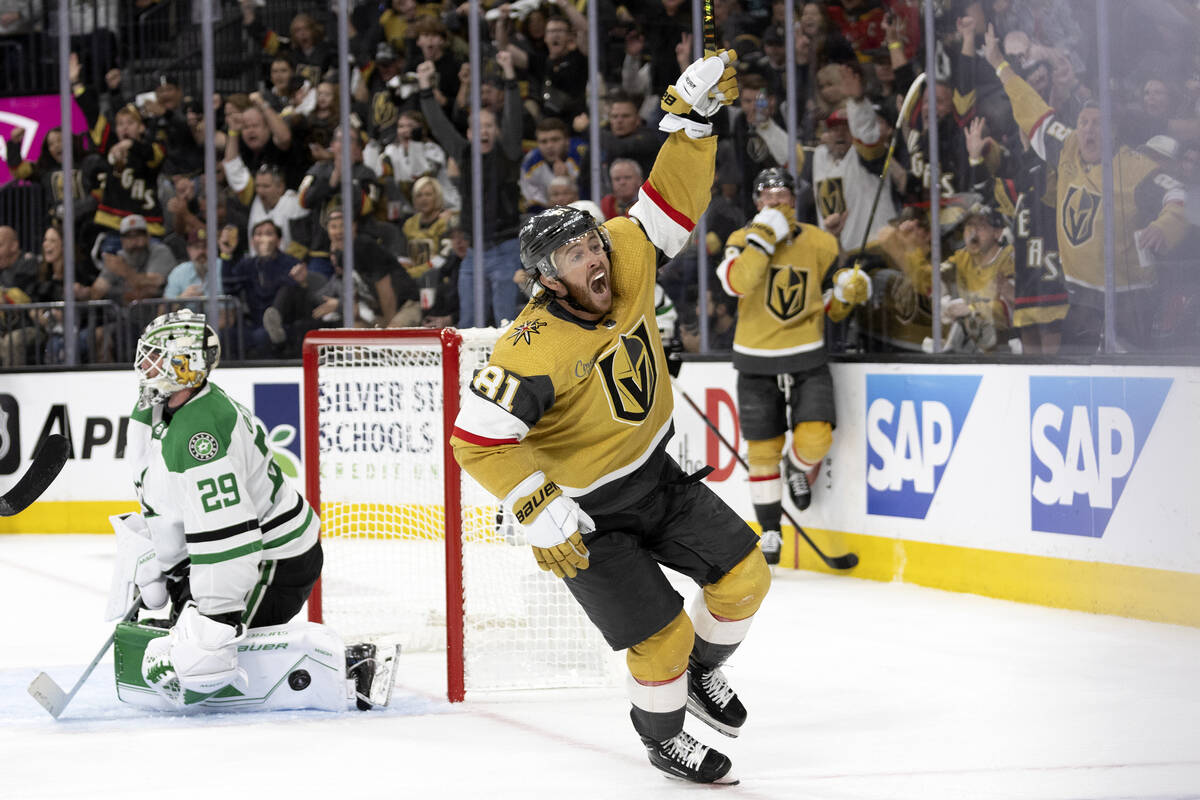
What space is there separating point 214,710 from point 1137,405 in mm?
2758

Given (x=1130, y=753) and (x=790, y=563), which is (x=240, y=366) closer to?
(x=790, y=563)

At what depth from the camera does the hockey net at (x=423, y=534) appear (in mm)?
4035

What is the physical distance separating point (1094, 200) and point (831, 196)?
5.03ft

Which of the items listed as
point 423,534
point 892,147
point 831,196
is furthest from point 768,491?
point 423,534

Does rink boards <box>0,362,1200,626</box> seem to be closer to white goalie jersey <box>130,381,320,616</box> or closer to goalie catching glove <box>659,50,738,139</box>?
white goalie jersey <box>130,381,320,616</box>

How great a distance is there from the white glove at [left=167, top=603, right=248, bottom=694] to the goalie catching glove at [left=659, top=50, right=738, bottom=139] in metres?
1.47

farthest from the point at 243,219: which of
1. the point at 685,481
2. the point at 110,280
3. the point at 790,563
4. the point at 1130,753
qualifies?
the point at 1130,753

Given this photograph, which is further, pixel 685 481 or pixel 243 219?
pixel 243 219

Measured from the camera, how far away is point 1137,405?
471 centimetres

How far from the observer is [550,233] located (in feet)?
9.89

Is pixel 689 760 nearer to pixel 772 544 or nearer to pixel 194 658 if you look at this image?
pixel 194 658

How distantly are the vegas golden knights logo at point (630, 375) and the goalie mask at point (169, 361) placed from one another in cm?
109

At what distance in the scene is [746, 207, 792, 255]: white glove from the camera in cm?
590

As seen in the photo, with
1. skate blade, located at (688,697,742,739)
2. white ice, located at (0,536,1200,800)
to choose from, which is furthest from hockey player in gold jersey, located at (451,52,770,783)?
white ice, located at (0,536,1200,800)
